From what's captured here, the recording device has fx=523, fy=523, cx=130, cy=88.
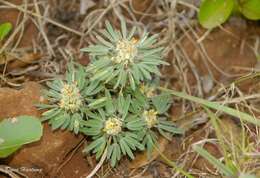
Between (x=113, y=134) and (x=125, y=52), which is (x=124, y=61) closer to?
(x=125, y=52)

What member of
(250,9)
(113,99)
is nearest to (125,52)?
(113,99)

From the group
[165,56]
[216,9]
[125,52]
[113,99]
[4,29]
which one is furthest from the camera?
[165,56]

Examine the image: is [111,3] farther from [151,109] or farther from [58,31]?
[151,109]

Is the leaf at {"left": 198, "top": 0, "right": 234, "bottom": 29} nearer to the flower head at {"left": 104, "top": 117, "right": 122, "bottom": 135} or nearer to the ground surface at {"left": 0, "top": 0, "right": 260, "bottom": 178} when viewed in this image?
the ground surface at {"left": 0, "top": 0, "right": 260, "bottom": 178}

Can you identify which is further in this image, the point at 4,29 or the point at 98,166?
the point at 4,29

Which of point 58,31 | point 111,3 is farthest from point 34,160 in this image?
point 111,3

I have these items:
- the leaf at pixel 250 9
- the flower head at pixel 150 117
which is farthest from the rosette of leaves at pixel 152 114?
the leaf at pixel 250 9

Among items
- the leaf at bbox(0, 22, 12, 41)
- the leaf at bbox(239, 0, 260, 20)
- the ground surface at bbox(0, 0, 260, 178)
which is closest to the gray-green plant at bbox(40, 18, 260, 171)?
the ground surface at bbox(0, 0, 260, 178)
